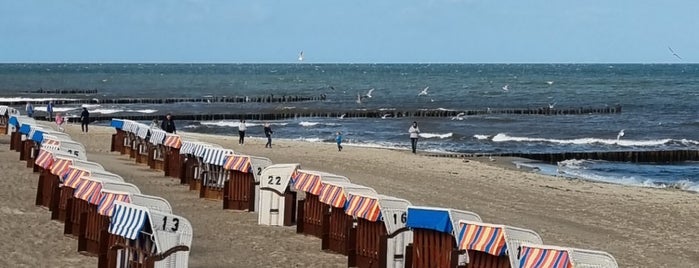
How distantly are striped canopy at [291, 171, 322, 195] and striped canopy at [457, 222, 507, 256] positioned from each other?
4747 mm

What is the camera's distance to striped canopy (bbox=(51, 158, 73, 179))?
17473mm

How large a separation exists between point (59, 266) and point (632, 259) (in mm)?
8315

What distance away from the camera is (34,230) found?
16.4 meters

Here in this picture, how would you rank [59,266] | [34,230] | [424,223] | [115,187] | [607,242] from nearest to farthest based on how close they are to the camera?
[424,223] < [59,266] < [115,187] < [34,230] < [607,242]

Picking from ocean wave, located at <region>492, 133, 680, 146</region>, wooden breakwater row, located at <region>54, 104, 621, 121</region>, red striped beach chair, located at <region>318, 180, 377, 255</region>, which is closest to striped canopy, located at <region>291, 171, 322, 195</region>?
red striped beach chair, located at <region>318, 180, 377, 255</region>

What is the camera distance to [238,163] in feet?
63.4

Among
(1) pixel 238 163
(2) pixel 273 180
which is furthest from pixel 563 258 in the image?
(1) pixel 238 163

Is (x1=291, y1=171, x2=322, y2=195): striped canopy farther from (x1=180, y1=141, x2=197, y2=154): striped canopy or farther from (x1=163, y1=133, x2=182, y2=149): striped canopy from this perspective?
(x1=163, y1=133, x2=182, y2=149): striped canopy

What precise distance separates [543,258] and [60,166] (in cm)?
969

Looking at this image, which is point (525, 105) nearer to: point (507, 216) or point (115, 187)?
point (507, 216)

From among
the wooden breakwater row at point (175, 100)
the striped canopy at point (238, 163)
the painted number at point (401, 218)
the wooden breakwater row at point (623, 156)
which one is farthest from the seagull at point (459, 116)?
the painted number at point (401, 218)

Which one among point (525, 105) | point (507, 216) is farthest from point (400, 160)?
point (525, 105)

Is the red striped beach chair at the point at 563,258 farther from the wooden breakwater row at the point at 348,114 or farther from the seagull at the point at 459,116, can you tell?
the seagull at the point at 459,116

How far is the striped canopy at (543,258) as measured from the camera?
10.5 m
